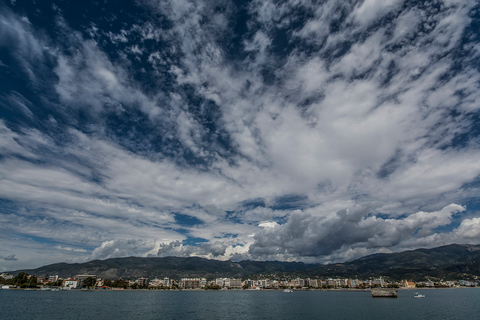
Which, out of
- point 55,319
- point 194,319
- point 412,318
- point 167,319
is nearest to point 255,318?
point 194,319

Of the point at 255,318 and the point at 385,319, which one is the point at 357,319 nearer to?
the point at 385,319

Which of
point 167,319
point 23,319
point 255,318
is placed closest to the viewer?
point 23,319

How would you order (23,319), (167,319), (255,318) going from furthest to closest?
1. (255,318)
2. (167,319)
3. (23,319)

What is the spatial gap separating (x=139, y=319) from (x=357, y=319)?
69.7 metres

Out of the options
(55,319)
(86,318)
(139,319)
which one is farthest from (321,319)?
(55,319)

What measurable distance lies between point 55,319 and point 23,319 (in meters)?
8.54

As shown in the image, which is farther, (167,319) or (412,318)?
(412,318)

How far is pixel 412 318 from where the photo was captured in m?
83.7

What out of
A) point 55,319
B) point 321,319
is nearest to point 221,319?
point 321,319

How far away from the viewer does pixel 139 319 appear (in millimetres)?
77125

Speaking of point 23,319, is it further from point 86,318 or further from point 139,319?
point 139,319

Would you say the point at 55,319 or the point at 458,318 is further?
the point at 458,318

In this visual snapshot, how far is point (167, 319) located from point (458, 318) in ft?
309

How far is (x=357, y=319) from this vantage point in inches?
3157
